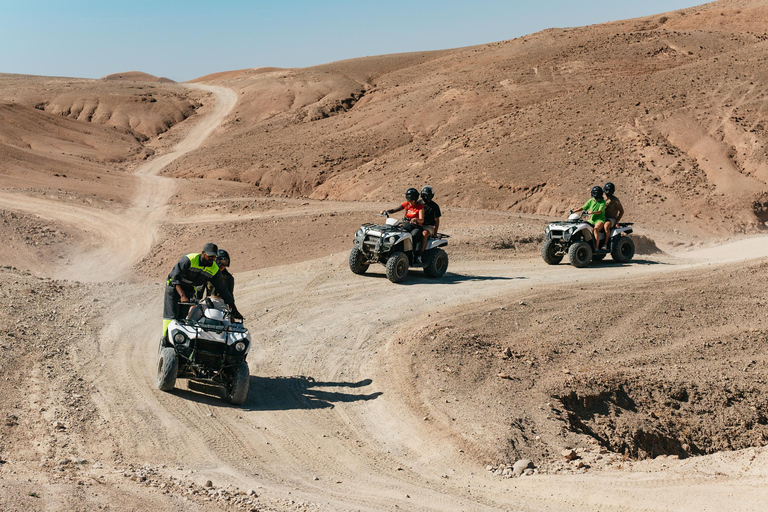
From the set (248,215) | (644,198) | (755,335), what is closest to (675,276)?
(755,335)

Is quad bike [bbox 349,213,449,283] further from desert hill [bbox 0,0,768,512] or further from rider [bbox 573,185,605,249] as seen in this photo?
rider [bbox 573,185,605,249]

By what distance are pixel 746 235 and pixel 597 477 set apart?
2450 centimetres

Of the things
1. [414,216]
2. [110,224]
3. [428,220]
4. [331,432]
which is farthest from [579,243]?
[110,224]

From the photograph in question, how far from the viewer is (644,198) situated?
106 ft

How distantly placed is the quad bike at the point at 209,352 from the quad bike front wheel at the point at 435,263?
837cm

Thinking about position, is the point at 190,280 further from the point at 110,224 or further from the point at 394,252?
the point at 110,224

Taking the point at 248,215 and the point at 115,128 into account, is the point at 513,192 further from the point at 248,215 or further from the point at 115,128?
the point at 115,128

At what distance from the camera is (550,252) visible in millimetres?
20656

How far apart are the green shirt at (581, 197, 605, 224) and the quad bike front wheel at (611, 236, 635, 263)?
0.85 meters

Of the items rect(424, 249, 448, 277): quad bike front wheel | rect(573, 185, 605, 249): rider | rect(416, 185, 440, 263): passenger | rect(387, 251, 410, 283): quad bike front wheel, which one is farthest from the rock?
rect(573, 185, 605, 249): rider

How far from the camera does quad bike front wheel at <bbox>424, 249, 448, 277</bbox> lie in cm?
1823

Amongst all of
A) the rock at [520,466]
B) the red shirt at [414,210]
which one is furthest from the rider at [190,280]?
the red shirt at [414,210]

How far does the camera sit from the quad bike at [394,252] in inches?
691

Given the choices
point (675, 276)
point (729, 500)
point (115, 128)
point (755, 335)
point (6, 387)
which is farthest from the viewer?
point (115, 128)
